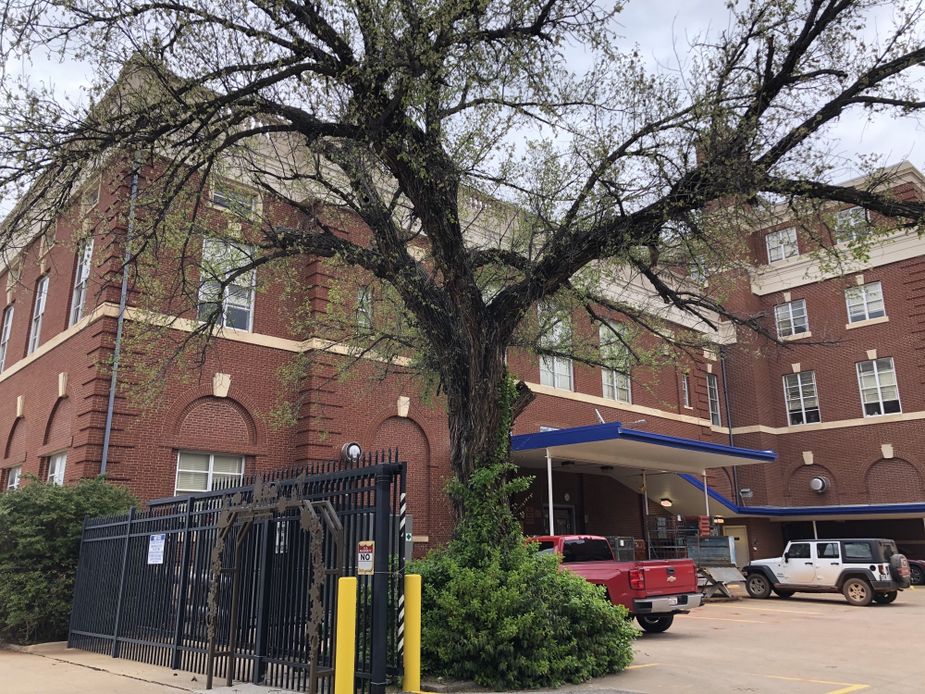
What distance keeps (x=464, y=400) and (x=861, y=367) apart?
2838 cm

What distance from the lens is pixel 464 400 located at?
10.9m

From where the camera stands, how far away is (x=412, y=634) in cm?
830

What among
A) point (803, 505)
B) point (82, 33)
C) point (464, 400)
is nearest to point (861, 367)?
point (803, 505)

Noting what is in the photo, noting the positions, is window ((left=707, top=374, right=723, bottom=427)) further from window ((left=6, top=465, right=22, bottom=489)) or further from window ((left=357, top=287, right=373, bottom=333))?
window ((left=6, top=465, right=22, bottom=489))

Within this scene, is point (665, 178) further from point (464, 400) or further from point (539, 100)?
point (464, 400)

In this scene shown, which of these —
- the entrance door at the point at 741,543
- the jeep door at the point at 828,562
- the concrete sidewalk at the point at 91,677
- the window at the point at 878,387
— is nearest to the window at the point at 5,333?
the concrete sidewalk at the point at 91,677

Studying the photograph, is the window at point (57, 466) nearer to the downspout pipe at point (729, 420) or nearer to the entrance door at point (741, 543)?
the entrance door at point (741, 543)

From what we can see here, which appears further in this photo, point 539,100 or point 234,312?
point 234,312

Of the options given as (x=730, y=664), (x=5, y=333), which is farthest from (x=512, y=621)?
(x=5, y=333)

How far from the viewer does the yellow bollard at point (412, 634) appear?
26.7 feet

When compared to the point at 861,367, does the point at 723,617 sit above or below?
below

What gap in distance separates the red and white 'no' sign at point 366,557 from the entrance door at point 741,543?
29606 millimetres

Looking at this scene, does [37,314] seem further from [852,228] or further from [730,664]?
[852,228]

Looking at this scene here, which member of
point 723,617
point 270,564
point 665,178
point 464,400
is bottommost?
point 723,617
